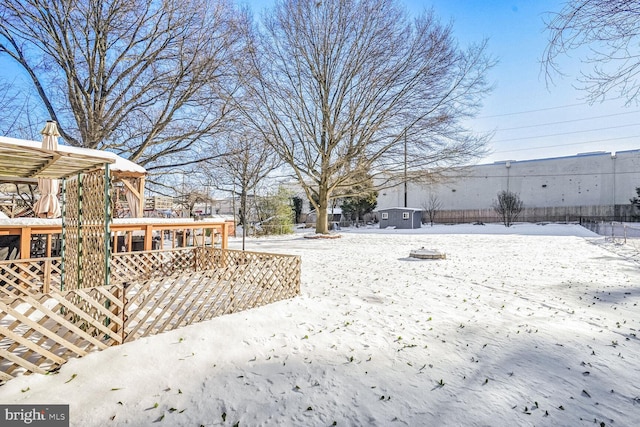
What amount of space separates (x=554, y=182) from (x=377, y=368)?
3992 cm

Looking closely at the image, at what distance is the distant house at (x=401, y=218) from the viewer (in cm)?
2788

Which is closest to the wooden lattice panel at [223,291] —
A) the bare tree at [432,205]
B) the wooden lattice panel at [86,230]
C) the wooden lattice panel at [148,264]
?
the wooden lattice panel at [86,230]

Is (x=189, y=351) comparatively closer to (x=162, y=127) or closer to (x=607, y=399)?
(x=607, y=399)

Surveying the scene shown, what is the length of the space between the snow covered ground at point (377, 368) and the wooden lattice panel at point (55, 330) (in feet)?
0.54

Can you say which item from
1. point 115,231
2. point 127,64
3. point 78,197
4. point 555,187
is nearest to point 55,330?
point 78,197

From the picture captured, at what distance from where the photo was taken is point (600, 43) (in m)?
3.73

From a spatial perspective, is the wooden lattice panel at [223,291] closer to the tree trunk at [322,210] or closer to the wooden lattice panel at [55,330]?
the wooden lattice panel at [55,330]

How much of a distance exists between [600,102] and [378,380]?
4.61 m

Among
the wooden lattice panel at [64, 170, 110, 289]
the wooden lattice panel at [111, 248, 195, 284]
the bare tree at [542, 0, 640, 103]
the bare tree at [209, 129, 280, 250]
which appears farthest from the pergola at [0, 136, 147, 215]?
the bare tree at [209, 129, 280, 250]

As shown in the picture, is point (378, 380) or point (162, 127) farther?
point (162, 127)

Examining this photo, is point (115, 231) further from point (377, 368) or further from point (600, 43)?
point (600, 43)

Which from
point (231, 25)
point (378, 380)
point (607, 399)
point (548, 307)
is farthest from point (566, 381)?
point (231, 25)

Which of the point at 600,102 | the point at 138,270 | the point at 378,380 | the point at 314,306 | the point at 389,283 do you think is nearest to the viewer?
the point at 378,380

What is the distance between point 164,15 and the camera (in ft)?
36.6
